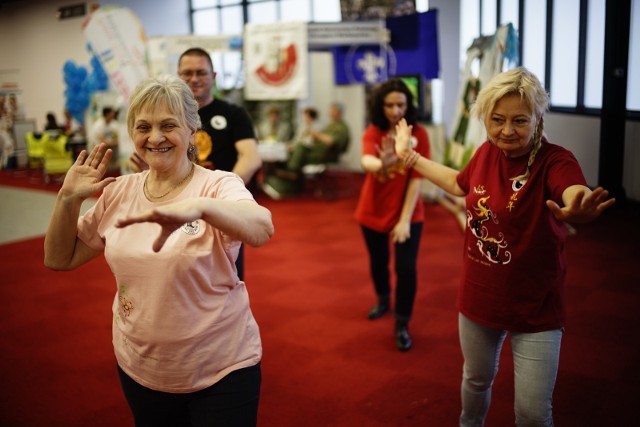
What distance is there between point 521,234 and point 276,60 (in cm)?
577

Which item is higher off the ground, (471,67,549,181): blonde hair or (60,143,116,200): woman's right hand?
(471,67,549,181): blonde hair

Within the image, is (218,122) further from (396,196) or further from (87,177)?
(87,177)

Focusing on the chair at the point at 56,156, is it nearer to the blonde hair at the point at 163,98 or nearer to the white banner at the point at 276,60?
the white banner at the point at 276,60

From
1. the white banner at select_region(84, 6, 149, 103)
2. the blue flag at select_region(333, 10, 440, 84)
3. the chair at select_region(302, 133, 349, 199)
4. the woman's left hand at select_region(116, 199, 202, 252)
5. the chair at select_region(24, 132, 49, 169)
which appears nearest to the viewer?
the woman's left hand at select_region(116, 199, 202, 252)

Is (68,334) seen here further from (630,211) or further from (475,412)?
(630,211)

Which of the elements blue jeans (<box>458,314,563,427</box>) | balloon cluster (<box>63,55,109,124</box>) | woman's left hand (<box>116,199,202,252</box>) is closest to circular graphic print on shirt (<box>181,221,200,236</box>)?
woman's left hand (<box>116,199,202,252</box>)

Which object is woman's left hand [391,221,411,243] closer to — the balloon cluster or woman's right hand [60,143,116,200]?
woman's right hand [60,143,116,200]

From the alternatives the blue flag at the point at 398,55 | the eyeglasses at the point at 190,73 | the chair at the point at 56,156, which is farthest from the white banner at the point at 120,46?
the chair at the point at 56,156

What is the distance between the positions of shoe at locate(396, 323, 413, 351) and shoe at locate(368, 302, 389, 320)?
47 centimetres

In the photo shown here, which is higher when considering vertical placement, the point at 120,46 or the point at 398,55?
the point at 120,46

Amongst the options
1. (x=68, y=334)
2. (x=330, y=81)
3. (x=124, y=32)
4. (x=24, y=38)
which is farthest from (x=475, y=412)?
(x=24, y=38)

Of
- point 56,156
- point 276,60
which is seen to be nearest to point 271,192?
point 276,60

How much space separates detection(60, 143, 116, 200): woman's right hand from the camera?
5.31 ft

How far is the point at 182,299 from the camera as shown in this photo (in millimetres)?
1533
